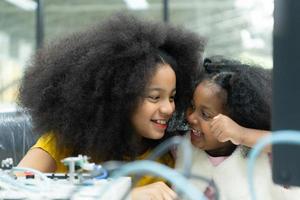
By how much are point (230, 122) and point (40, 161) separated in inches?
18.9

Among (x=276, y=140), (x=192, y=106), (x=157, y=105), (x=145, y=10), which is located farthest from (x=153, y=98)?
(x=145, y=10)

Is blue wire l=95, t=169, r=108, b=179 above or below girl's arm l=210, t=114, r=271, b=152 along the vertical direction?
below

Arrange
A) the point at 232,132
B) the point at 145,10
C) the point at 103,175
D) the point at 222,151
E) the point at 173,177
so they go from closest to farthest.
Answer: the point at 173,177 < the point at 103,175 < the point at 232,132 < the point at 222,151 < the point at 145,10

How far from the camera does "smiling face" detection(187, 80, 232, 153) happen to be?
1.26 metres

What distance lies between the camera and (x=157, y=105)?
1.24 m

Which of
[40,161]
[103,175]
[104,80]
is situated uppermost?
[104,80]

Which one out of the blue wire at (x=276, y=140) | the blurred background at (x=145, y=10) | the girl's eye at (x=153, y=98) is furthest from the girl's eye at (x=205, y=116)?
the blurred background at (x=145, y=10)

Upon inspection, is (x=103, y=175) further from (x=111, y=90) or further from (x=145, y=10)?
(x=145, y=10)

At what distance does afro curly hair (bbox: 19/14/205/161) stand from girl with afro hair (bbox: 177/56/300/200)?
77 mm

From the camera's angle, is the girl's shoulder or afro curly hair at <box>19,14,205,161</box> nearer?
afro curly hair at <box>19,14,205,161</box>

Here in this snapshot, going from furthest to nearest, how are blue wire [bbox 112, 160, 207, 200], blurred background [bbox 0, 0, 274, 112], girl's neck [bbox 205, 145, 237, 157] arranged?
blurred background [bbox 0, 0, 274, 112]
girl's neck [bbox 205, 145, 237, 157]
blue wire [bbox 112, 160, 207, 200]

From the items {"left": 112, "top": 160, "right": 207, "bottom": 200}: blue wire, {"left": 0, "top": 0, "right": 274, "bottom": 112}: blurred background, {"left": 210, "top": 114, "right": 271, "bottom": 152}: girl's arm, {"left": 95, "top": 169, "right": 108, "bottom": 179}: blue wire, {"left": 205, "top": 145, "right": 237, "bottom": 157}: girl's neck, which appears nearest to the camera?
{"left": 112, "top": 160, "right": 207, "bottom": 200}: blue wire

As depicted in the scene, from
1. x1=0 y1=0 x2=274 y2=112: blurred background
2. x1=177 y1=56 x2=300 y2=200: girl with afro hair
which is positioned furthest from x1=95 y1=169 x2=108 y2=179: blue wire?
x1=0 y1=0 x2=274 y2=112: blurred background

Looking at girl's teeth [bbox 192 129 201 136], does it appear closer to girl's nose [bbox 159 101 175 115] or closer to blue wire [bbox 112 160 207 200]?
girl's nose [bbox 159 101 175 115]
